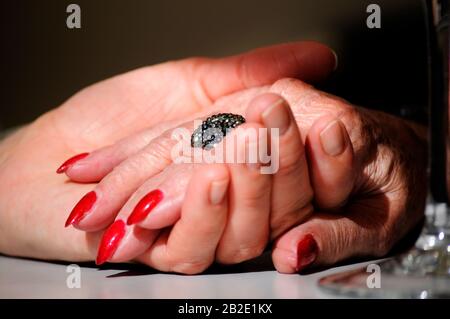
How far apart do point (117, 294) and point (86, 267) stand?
0.15m

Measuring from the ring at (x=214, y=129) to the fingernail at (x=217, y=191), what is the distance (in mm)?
93

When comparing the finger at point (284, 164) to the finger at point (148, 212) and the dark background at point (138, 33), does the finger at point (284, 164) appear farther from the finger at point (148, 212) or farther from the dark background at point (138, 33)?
the dark background at point (138, 33)

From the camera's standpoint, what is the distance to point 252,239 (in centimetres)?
51

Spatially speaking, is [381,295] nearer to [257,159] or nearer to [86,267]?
[257,159]

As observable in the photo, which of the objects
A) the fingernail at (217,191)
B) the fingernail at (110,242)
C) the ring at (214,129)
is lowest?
the fingernail at (110,242)

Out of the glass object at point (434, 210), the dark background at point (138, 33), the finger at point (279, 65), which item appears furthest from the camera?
the dark background at point (138, 33)

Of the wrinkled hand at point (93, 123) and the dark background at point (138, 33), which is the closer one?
the wrinkled hand at point (93, 123)

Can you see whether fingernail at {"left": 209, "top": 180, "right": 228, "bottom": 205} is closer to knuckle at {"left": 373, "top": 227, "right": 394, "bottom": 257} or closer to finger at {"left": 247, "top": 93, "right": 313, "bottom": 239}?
finger at {"left": 247, "top": 93, "right": 313, "bottom": 239}

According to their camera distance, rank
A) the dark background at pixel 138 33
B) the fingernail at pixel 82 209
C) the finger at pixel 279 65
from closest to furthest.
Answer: the fingernail at pixel 82 209
the finger at pixel 279 65
the dark background at pixel 138 33

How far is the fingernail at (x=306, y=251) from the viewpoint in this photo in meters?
0.51

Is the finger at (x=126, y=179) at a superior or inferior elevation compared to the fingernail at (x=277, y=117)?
inferior

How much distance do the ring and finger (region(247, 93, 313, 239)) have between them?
3.2 inches

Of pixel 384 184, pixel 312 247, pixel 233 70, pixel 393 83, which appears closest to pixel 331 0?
pixel 393 83

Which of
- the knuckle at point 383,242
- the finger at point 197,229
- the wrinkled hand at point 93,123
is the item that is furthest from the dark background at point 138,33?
the finger at point 197,229
